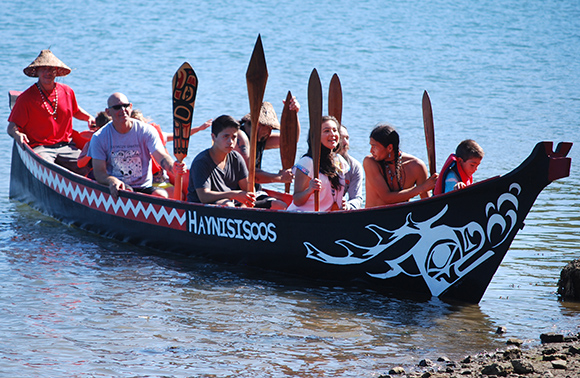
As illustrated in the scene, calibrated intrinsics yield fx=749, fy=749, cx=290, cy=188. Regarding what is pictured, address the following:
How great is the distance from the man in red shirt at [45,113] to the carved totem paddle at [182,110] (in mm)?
2165

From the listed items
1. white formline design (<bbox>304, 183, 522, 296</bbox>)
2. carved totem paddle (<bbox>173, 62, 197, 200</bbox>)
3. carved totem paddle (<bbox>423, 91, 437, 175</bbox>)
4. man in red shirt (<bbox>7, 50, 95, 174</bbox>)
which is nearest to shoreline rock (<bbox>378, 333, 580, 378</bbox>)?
white formline design (<bbox>304, 183, 522, 296</bbox>)

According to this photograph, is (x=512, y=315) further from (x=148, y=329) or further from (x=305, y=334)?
(x=148, y=329)

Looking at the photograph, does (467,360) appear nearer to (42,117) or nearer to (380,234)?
(380,234)

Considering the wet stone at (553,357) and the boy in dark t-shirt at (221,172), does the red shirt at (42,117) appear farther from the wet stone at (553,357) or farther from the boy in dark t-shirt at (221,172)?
the wet stone at (553,357)

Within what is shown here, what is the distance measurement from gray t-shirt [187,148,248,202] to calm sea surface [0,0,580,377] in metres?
0.74

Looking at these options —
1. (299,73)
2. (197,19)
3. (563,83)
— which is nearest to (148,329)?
(299,73)

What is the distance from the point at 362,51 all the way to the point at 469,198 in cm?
1971

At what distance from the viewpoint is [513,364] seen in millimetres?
4105

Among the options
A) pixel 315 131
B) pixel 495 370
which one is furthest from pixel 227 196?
pixel 495 370

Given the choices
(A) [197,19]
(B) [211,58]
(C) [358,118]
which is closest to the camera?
(C) [358,118]

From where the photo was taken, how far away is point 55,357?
467 cm

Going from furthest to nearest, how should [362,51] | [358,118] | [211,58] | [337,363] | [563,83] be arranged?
[362,51], [211,58], [563,83], [358,118], [337,363]

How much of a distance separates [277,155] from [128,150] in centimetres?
633

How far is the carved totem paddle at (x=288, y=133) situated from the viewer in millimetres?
7502
